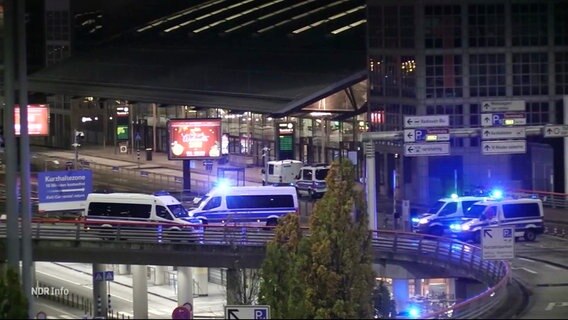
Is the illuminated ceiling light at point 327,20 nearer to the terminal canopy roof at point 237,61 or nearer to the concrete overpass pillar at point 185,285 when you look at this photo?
the terminal canopy roof at point 237,61

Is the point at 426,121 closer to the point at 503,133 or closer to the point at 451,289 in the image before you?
the point at 503,133

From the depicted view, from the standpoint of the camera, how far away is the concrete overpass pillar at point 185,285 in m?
45.0

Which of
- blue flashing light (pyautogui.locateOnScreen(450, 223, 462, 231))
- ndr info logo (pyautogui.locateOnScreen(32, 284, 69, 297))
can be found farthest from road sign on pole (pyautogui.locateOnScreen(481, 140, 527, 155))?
ndr info logo (pyautogui.locateOnScreen(32, 284, 69, 297))

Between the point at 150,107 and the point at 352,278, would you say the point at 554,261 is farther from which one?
the point at 150,107

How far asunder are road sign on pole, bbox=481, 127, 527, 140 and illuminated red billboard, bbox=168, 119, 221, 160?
48.4 ft

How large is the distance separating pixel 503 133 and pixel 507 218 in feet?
15.0

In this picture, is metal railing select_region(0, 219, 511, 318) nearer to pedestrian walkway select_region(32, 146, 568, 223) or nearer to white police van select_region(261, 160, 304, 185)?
pedestrian walkway select_region(32, 146, 568, 223)

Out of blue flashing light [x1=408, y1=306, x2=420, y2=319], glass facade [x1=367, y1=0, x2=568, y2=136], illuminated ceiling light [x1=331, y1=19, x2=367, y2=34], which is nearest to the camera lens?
blue flashing light [x1=408, y1=306, x2=420, y2=319]

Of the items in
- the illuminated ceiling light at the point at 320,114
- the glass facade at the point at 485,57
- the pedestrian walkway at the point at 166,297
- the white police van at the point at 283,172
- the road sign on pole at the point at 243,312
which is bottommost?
the pedestrian walkway at the point at 166,297

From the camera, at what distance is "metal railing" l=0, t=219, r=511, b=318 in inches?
1516

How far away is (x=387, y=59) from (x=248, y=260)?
26.3m

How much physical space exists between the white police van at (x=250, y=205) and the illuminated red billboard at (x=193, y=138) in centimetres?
1117

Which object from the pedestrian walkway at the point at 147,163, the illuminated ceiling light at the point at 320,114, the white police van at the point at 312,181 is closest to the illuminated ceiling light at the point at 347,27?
the illuminated ceiling light at the point at 320,114

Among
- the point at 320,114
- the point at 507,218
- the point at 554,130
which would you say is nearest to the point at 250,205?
the point at 507,218
